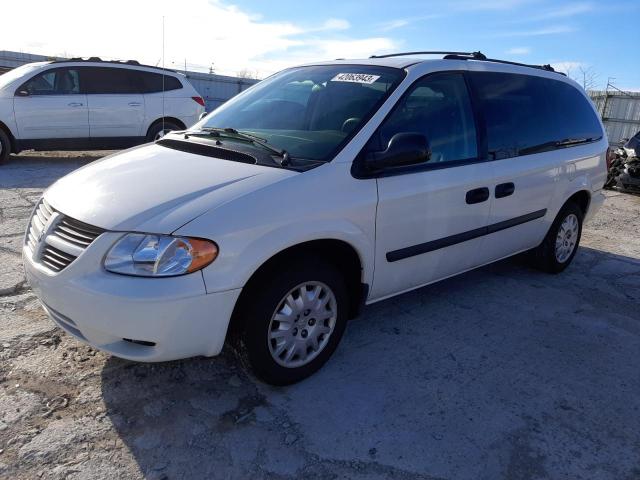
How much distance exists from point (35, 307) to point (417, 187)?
8.86ft

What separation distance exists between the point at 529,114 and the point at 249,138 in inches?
92.4

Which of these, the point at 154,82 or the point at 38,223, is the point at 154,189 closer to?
the point at 38,223

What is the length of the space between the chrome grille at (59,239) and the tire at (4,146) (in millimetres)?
7430

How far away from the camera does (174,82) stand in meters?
10.5

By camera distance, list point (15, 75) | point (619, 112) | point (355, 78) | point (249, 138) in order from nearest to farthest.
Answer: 1. point (249, 138)
2. point (355, 78)
3. point (15, 75)
4. point (619, 112)

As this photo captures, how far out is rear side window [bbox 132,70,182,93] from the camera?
10070mm

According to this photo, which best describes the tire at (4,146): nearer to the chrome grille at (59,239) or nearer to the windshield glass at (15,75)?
the windshield glass at (15,75)

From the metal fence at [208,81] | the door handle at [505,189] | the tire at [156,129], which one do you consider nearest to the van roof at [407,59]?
the door handle at [505,189]

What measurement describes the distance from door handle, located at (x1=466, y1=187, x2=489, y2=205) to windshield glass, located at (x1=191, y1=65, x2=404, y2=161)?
35.6 inches

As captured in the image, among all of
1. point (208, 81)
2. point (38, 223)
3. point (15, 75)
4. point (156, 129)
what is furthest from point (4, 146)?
point (208, 81)

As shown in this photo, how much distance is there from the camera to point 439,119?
11.2ft

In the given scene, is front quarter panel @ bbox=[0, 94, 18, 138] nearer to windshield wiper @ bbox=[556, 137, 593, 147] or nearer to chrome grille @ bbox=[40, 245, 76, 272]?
chrome grille @ bbox=[40, 245, 76, 272]

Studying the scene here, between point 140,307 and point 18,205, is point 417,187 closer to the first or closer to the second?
point 140,307

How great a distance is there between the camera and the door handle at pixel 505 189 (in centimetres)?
374
